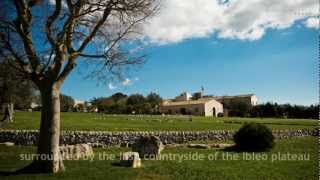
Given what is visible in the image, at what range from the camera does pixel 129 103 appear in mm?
124000

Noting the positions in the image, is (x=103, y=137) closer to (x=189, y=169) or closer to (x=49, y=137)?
(x=49, y=137)

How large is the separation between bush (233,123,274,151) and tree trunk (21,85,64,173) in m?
13.0

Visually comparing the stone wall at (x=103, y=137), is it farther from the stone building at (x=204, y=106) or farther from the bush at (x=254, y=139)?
the stone building at (x=204, y=106)

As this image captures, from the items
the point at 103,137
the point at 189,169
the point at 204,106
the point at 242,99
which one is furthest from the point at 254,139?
the point at 242,99

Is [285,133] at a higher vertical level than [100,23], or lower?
lower

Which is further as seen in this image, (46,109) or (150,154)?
(150,154)

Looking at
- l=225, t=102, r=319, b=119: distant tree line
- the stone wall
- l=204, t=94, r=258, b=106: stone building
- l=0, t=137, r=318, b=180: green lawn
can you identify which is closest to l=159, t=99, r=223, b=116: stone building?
l=225, t=102, r=319, b=119: distant tree line

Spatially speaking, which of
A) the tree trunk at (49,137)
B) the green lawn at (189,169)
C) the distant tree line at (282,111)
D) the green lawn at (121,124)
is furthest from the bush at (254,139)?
the distant tree line at (282,111)

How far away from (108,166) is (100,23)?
6.06 metres

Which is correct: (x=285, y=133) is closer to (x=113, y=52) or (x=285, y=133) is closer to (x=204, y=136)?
(x=204, y=136)

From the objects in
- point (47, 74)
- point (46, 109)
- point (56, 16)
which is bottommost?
point (46, 109)

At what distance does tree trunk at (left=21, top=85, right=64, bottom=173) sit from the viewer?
52.7 ft

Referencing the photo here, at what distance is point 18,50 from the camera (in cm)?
1767

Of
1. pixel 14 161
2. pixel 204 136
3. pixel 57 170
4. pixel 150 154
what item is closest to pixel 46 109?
pixel 57 170
